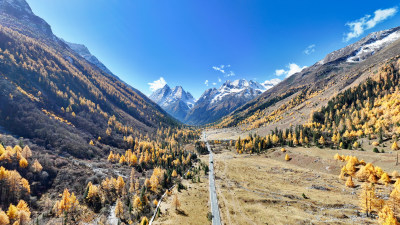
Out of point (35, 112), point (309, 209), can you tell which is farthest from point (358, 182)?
point (35, 112)

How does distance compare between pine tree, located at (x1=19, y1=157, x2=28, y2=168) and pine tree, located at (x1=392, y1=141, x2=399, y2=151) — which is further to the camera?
pine tree, located at (x1=392, y1=141, x2=399, y2=151)

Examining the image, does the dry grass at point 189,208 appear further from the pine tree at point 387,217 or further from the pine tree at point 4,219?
the pine tree at point 4,219

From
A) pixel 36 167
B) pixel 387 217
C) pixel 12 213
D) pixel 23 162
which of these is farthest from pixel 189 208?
pixel 23 162

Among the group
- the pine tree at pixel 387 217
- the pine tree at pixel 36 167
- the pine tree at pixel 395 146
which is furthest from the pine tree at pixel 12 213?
the pine tree at pixel 395 146

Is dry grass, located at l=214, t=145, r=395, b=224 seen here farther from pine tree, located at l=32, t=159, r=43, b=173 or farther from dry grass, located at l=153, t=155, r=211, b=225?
pine tree, located at l=32, t=159, r=43, b=173

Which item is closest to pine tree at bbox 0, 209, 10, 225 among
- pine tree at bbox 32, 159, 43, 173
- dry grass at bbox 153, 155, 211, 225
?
pine tree at bbox 32, 159, 43, 173

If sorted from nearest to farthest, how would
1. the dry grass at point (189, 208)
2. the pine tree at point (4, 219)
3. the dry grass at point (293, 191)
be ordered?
the pine tree at point (4, 219)
the dry grass at point (293, 191)
the dry grass at point (189, 208)

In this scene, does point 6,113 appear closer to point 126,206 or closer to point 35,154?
point 35,154
